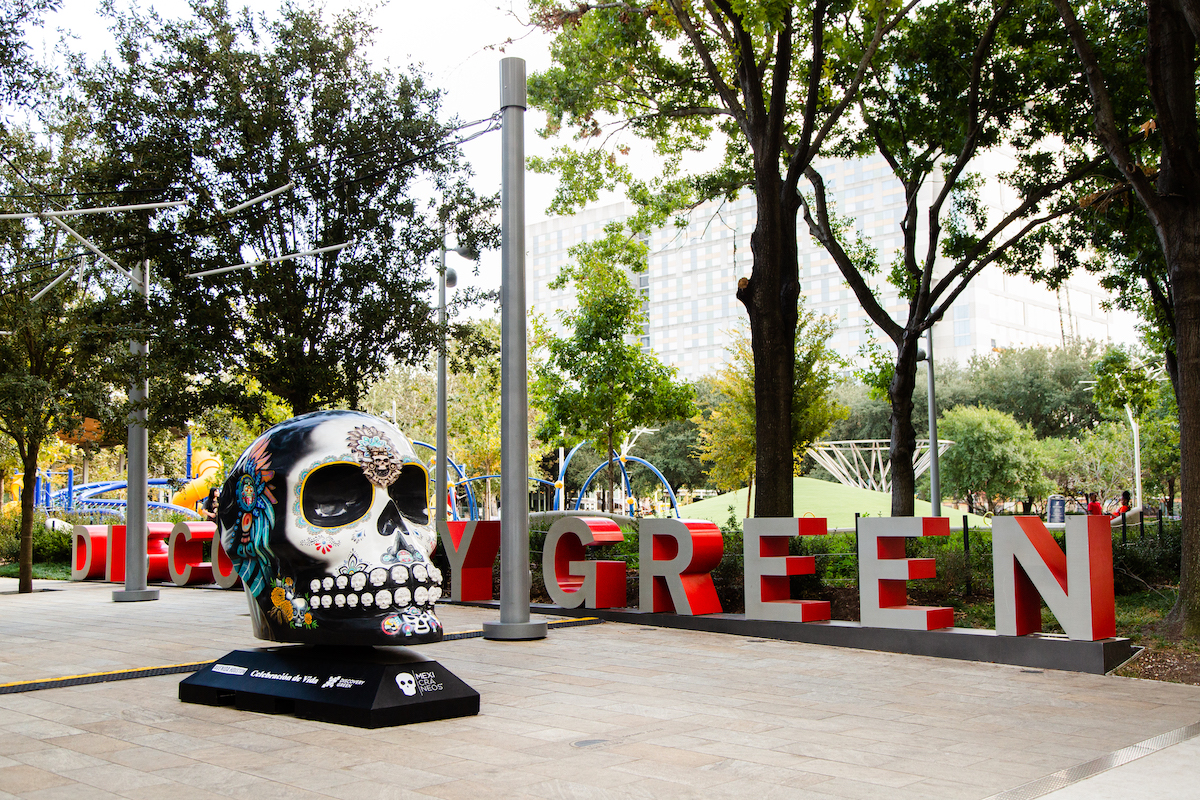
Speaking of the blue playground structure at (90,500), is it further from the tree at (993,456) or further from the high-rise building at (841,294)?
the high-rise building at (841,294)

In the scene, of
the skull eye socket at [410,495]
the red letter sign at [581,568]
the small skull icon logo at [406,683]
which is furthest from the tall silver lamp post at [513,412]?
the small skull icon logo at [406,683]

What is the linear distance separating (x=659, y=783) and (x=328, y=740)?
2419mm

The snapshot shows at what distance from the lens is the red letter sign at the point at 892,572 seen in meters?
10.5

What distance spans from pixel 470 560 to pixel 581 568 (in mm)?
2215

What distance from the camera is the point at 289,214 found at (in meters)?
14.1

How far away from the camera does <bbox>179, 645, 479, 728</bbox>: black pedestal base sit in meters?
6.85

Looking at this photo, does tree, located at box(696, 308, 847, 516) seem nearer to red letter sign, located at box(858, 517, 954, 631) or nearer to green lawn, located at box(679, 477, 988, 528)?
green lawn, located at box(679, 477, 988, 528)

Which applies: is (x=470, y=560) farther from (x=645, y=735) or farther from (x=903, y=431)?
(x=645, y=735)

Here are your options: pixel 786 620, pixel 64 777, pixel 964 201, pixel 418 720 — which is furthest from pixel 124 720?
pixel 964 201

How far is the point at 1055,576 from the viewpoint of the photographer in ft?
31.5

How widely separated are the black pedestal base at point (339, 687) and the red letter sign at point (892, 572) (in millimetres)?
5368

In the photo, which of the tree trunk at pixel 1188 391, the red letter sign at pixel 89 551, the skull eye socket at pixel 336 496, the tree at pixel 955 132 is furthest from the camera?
the red letter sign at pixel 89 551

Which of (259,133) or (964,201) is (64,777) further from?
(964,201)

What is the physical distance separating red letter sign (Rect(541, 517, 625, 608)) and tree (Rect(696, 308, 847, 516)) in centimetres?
1309
